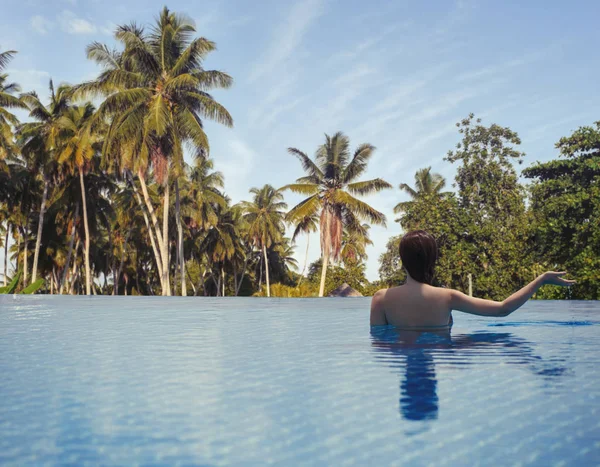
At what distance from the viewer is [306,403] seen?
2.92 meters

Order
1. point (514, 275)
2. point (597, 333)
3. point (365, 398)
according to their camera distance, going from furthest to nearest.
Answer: point (514, 275) → point (597, 333) → point (365, 398)

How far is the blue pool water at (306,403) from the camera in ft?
7.22

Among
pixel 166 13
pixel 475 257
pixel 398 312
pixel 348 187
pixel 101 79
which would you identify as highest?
pixel 166 13

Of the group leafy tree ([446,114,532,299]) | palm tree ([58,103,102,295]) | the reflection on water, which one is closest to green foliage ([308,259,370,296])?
leafy tree ([446,114,532,299])

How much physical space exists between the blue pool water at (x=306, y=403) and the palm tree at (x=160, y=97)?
800 inches

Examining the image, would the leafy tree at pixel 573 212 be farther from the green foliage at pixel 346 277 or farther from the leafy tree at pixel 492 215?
the green foliage at pixel 346 277

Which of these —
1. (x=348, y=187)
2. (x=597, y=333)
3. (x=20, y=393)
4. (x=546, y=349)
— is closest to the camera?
(x=20, y=393)

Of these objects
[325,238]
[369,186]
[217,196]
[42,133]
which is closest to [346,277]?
[325,238]

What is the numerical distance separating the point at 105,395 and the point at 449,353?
255 centimetres

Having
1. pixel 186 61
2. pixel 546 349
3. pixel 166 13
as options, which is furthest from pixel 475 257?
pixel 546 349

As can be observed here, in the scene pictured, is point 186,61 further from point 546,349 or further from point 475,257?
point 546,349

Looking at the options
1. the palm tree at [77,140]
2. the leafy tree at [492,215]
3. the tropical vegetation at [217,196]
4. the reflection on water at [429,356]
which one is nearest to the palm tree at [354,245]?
the tropical vegetation at [217,196]

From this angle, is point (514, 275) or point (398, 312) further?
point (514, 275)

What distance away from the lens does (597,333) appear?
6.53 metres
